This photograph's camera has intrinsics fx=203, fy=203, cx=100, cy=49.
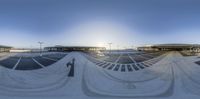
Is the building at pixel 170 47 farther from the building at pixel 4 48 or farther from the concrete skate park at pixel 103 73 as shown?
the building at pixel 4 48

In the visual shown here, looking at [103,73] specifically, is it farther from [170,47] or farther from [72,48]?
[170,47]

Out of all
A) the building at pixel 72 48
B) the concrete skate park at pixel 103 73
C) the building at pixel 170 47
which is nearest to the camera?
the concrete skate park at pixel 103 73

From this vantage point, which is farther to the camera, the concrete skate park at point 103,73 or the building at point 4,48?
the building at point 4,48

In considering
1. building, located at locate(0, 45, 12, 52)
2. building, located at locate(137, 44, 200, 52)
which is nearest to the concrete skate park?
building, located at locate(137, 44, 200, 52)

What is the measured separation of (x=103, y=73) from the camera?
6.59m

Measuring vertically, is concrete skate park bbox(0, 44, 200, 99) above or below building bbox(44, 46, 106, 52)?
below

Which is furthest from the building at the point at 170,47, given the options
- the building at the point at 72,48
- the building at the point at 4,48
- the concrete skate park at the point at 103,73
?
the building at the point at 4,48

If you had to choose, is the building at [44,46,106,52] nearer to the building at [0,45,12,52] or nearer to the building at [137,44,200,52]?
the building at [0,45,12,52]

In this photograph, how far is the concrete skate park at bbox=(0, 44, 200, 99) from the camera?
19.1 ft

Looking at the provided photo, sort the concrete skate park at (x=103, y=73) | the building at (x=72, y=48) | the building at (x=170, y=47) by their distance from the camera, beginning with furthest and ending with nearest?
the building at (x=170, y=47)
the building at (x=72, y=48)
the concrete skate park at (x=103, y=73)

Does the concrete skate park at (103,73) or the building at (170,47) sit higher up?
the building at (170,47)

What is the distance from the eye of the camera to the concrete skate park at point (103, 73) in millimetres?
5824

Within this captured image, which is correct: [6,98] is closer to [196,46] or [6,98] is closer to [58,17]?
[58,17]

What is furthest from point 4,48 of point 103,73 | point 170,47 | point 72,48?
point 170,47
